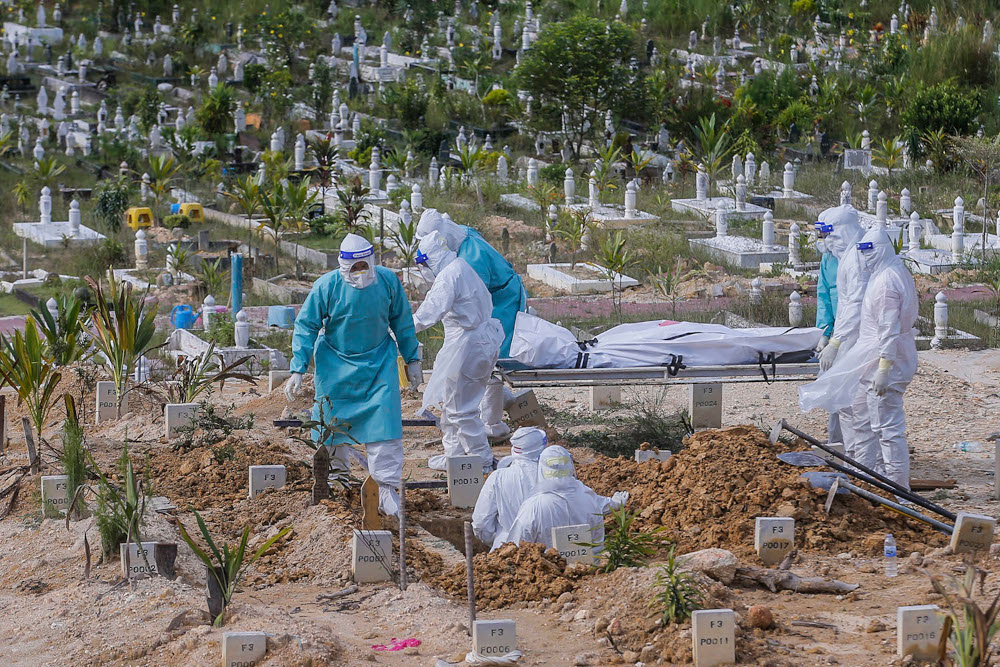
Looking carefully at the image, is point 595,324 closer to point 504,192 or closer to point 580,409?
point 580,409

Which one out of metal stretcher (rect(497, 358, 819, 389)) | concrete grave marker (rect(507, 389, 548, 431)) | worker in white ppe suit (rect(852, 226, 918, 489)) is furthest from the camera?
concrete grave marker (rect(507, 389, 548, 431))

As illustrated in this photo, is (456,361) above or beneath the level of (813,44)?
beneath

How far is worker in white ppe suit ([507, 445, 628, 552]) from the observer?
740 cm

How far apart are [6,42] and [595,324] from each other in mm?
28087

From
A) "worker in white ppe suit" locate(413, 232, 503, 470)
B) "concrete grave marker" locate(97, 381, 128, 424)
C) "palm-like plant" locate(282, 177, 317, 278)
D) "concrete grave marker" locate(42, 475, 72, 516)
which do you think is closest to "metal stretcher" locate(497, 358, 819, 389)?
"worker in white ppe suit" locate(413, 232, 503, 470)

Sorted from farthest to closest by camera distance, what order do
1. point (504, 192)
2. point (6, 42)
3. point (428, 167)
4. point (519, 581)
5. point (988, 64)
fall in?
point (6, 42) → point (988, 64) → point (428, 167) → point (504, 192) → point (519, 581)

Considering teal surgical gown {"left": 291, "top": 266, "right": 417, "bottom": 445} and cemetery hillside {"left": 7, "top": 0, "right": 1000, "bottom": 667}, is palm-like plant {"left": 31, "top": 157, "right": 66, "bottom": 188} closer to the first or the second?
cemetery hillside {"left": 7, "top": 0, "right": 1000, "bottom": 667}

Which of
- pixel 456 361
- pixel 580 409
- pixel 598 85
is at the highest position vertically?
pixel 598 85

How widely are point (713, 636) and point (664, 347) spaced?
4.15 meters

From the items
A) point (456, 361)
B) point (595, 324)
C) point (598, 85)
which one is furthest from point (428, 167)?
point (456, 361)

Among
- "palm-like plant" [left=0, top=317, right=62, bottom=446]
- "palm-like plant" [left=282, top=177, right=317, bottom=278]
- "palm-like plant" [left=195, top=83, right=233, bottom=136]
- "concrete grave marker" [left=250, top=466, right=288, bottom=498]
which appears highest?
"palm-like plant" [left=195, top=83, right=233, bottom=136]

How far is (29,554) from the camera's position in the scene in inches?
283

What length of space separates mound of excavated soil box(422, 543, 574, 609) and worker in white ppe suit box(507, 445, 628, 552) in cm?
25

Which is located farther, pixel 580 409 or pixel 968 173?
pixel 968 173
